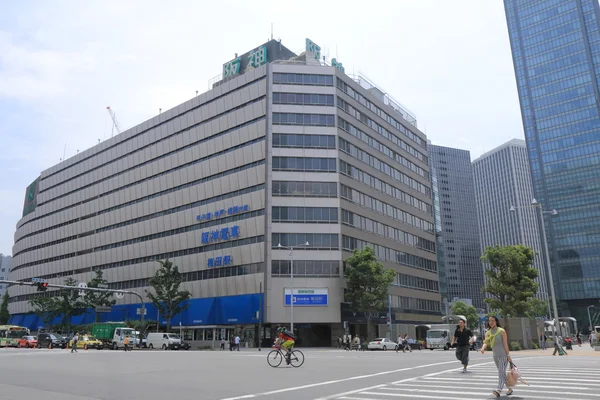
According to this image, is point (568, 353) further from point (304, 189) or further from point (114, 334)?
point (114, 334)

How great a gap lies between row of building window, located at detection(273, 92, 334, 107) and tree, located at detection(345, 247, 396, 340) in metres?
19.9

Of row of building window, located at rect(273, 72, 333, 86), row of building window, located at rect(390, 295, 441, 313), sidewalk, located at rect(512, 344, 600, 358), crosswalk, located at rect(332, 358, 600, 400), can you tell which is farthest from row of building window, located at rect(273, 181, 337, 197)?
crosswalk, located at rect(332, 358, 600, 400)

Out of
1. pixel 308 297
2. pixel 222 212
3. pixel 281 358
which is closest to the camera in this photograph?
pixel 281 358

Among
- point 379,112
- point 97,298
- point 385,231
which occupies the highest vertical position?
point 379,112

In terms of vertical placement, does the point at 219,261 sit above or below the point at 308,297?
above

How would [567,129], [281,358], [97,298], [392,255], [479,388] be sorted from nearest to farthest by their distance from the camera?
[479,388] < [281,358] < [392,255] < [97,298] < [567,129]

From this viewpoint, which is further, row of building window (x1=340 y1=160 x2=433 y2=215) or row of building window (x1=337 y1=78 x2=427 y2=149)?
row of building window (x1=337 y1=78 x2=427 y2=149)

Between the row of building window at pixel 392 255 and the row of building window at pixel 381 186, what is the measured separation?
828cm

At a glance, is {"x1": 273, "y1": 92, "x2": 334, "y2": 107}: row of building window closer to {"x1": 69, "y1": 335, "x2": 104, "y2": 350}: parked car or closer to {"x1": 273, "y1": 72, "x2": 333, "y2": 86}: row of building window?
{"x1": 273, "y1": 72, "x2": 333, "y2": 86}: row of building window

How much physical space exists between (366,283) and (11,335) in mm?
45014

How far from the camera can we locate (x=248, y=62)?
223 feet

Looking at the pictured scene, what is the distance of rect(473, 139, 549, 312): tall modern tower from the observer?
582 feet

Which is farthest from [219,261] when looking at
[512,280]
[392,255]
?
[512,280]

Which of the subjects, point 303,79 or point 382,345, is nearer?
point 382,345
